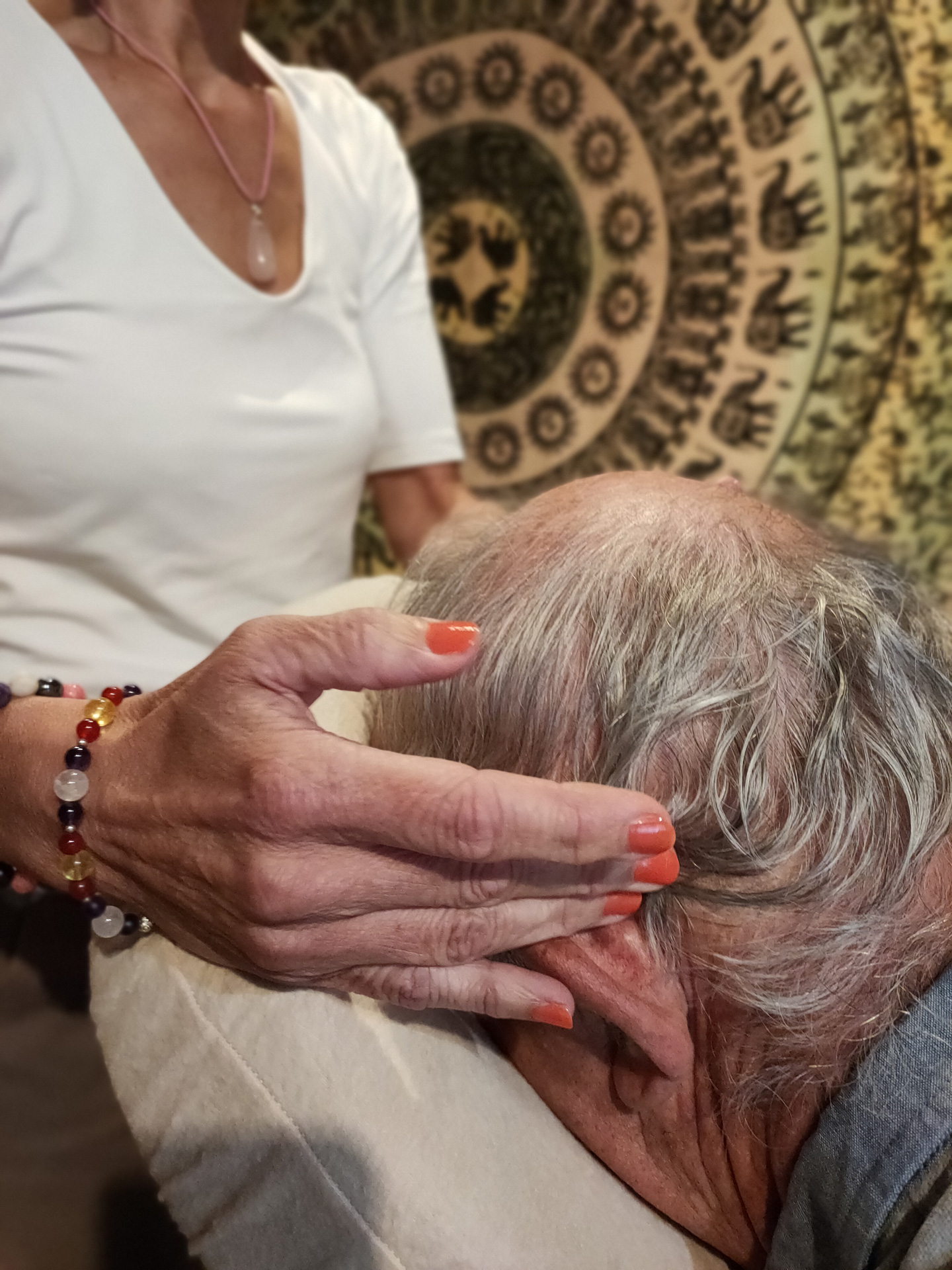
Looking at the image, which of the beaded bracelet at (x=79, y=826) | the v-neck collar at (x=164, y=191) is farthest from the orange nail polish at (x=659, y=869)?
the v-neck collar at (x=164, y=191)

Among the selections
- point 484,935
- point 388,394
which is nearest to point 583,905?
point 484,935

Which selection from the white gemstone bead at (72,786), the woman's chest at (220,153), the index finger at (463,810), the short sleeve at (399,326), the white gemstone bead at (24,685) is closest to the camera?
the index finger at (463,810)

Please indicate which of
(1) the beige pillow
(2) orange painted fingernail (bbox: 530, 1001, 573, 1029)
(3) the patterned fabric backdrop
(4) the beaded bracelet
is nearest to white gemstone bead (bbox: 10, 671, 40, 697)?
(4) the beaded bracelet

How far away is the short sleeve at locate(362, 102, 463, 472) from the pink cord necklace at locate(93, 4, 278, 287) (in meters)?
0.15

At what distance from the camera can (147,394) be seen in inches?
26.8

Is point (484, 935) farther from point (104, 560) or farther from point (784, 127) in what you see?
point (784, 127)

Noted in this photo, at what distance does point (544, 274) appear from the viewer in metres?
1.46

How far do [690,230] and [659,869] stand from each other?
3.99 ft

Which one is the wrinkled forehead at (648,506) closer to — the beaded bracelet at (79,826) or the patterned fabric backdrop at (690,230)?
the beaded bracelet at (79,826)

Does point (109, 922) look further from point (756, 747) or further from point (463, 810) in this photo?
point (756, 747)

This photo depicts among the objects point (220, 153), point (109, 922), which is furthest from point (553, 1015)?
point (220, 153)

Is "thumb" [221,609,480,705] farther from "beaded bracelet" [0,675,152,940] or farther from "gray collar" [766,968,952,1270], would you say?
"gray collar" [766,968,952,1270]

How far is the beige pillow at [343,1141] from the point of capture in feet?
1.50

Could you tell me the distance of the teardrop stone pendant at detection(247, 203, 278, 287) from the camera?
786mm
